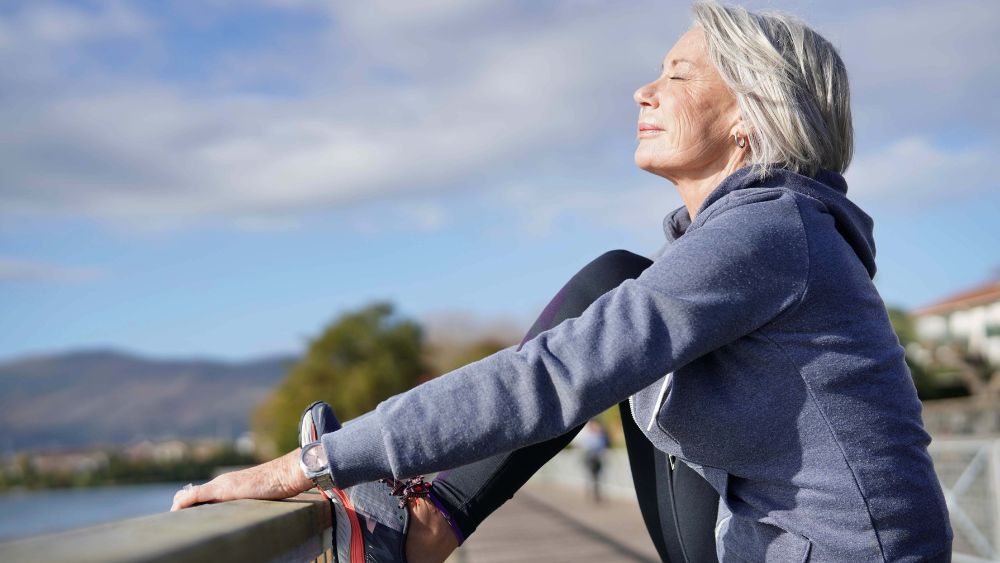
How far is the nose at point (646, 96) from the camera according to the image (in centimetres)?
184

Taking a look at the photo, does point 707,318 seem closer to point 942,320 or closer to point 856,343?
point 856,343

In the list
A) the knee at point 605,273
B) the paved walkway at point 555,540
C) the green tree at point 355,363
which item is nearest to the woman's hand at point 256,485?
the knee at point 605,273

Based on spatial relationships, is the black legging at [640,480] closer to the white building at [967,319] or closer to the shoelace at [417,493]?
the shoelace at [417,493]

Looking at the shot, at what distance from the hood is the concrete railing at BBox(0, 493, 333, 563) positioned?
31.2 inches

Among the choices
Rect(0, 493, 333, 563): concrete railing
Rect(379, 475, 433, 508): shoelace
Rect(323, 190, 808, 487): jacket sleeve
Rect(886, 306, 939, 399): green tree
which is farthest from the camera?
Rect(886, 306, 939, 399): green tree

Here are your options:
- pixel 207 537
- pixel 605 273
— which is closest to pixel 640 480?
pixel 605 273

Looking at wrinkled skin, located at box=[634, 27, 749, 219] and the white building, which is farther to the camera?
the white building

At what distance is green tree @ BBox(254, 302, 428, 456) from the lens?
4644cm

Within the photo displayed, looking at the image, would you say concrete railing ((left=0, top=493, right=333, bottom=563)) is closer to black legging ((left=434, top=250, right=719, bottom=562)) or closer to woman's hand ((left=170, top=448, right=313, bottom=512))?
woman's hand ((left=170, top=448, right=313, bottom=512))

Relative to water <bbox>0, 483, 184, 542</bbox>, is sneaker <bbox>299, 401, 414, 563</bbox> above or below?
below

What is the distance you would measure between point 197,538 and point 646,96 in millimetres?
1323

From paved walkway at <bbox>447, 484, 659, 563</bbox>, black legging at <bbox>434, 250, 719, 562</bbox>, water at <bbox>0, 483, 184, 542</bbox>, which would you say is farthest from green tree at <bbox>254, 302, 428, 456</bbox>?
black legging at <bbox>434, 250, 719, 562</bbox>

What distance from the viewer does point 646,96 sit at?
6.11ft

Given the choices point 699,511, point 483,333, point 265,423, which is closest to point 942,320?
point 483,333
